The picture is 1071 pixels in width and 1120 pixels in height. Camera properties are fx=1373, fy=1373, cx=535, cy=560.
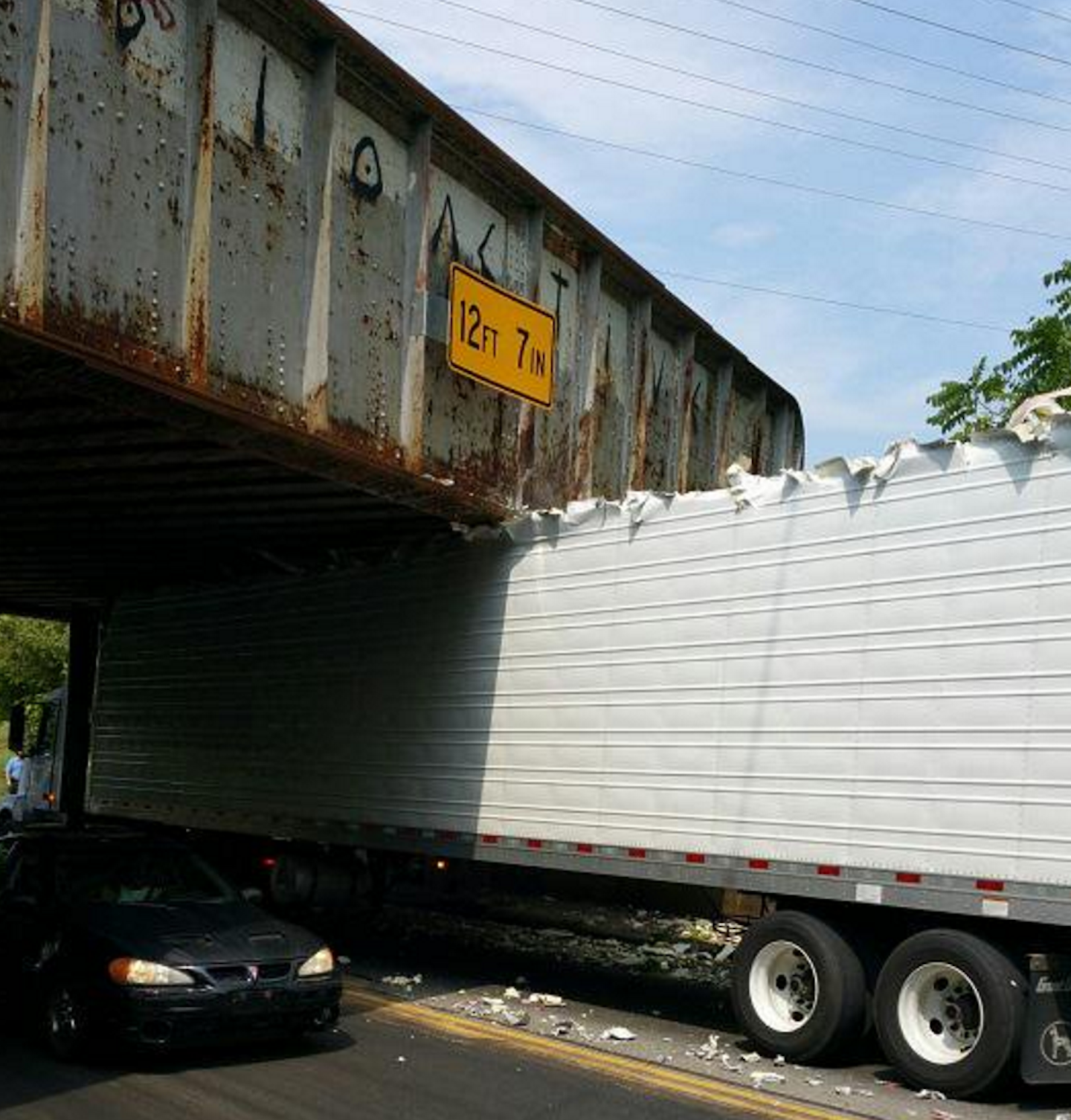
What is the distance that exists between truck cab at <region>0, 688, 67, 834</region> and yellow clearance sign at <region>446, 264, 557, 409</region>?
11491mm

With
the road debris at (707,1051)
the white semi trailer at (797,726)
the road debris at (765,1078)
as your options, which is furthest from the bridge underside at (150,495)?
the road debris at (765,1078)

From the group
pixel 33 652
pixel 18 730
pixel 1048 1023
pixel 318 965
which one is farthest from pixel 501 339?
pixel 33 652

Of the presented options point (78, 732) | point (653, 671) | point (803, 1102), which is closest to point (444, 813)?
point (653, 671)

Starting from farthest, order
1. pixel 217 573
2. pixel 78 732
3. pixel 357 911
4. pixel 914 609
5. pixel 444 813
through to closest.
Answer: pixel 78 732 < pixel 217 573 < pixel 357 911 < pixel 444 813 < pixel 914 609

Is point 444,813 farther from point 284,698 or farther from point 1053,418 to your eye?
point 1053,418

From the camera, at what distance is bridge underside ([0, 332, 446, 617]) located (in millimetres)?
9016

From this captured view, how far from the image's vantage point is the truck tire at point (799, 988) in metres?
8.52

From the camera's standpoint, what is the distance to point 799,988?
29.5 feet

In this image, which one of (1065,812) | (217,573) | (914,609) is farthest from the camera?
(217,573)

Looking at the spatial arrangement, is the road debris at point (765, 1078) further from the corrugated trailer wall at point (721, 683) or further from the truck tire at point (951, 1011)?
the corrugated trailer wall at point (721, 683)

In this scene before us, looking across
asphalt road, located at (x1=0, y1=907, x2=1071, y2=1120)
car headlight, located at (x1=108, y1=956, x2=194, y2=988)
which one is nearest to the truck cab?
asphalt road, located at (x1=0, y1=907, x2=1071, y2=1120)

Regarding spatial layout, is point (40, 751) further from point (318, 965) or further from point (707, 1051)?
point (707, 1051)

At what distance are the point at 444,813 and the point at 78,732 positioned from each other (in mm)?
10586

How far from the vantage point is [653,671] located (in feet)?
33.6
